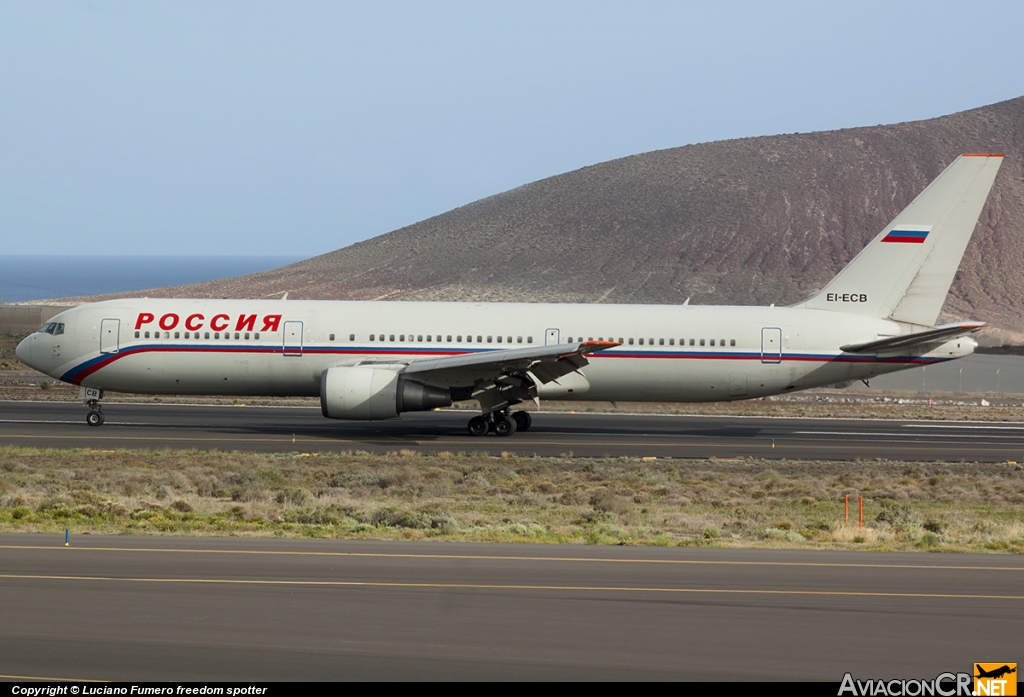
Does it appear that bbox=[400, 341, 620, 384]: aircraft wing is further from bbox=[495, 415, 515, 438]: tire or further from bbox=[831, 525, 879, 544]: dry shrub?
bbox=[831, 525, 879, 544]: dry shrub

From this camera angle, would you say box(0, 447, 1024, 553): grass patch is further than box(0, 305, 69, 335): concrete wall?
No

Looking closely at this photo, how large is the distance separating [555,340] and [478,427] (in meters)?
3.39

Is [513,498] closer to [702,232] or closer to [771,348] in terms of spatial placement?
[771,348]

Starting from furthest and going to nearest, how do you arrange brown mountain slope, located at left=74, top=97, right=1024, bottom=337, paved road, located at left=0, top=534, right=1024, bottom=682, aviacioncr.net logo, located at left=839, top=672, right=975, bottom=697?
brown mountain slope, located at left=74, top=97, right=1024, bottom=337
paved road, located at left=0, top=534, right=1024, bottom=682
aviacioncr.net logo, located at left=839, top=672, right=975, bottom=697

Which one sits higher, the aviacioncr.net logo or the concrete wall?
the concrete wall

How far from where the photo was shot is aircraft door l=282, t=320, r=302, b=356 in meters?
30.8

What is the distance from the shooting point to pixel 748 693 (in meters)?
8.86

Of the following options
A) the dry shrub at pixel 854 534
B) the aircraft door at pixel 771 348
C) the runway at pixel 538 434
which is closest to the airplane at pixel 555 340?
the aircraft door at pixel 771 348

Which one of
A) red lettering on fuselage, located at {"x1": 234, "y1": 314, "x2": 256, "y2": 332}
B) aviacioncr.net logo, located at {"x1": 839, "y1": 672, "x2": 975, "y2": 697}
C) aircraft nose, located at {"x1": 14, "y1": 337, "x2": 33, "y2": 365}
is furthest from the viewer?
aircraft nose, located at {"x1": 14, "y1": 337, "x2": 33, "y2": 365}

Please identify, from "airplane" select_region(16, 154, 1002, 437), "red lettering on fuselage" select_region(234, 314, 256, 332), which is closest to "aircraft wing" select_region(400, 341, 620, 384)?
"airplane" select_region(16, 154, 1002, 437)

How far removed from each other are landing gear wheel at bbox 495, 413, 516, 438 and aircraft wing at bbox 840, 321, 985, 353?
9.92 metres

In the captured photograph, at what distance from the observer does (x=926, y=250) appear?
32188 millimetres

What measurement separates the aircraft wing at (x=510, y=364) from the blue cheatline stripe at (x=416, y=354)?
1.94 ft

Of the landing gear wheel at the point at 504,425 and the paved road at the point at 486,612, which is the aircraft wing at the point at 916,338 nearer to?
the landing gear wheel at the point at 504,425
